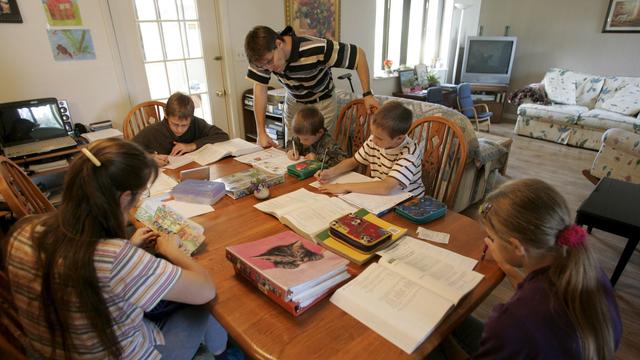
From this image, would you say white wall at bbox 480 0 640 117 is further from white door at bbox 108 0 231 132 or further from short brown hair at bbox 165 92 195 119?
short brown hair at bbox 165 92 195 119

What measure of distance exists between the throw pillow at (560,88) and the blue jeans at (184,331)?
5.63m

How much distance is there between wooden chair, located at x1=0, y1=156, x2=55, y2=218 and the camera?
1.08m

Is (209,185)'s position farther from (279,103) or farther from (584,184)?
(584,184)

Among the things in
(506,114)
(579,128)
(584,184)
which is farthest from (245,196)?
(506,114)

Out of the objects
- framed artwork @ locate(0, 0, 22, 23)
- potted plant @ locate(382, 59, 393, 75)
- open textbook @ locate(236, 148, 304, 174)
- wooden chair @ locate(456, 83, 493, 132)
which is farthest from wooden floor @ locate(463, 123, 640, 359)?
framed artwork @ locate(0, 0, 22, 23)

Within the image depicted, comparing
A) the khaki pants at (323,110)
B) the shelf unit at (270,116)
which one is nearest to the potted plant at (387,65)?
the shelf unit at (270,116)

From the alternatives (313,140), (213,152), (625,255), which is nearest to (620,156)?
(625,255)

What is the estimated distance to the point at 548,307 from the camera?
0.68 m

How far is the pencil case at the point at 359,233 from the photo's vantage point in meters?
1.00

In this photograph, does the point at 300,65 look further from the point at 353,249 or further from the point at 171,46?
the point at 171,46

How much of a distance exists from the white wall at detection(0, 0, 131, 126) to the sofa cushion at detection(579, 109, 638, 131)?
5.18 metres

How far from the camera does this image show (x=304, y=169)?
1575 mm

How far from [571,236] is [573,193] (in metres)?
3.16

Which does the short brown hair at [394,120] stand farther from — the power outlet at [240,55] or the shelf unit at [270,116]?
the power outlet at [240,55]
